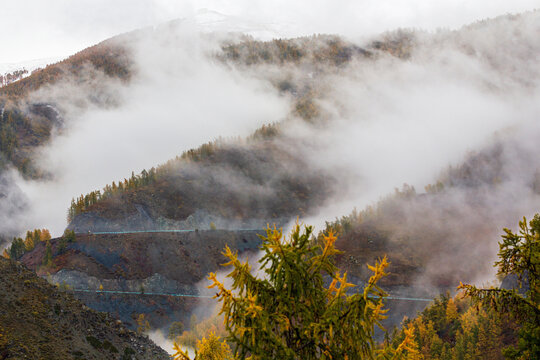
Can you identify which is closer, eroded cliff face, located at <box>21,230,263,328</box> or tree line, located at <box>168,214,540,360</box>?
tree line, located at <box>168,214,540,360</box>

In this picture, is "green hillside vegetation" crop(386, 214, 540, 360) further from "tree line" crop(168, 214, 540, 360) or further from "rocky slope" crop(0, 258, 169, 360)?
"rocky slope" crop(0, 258, 169, 360)

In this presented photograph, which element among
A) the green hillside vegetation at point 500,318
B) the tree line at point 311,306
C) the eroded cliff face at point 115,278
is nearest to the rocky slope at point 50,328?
the tree line at point 311,306

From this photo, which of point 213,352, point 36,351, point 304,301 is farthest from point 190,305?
point 304,301

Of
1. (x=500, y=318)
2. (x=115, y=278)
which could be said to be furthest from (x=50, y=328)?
(x=115, y=278)

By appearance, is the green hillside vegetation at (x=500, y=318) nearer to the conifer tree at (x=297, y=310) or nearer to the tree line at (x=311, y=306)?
the tree line at (x=311, y=306)

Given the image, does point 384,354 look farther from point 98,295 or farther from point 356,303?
point 98,295

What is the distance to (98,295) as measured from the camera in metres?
166

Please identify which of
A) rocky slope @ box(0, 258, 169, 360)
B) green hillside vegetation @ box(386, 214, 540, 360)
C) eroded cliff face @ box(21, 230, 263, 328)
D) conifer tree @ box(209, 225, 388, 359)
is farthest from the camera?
eroded cliff face @ box(21, 230, 263, 328)

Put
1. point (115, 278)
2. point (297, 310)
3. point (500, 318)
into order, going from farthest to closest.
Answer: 1. point (115, 278)
2. point (500, 318)
3. point (297, 310)

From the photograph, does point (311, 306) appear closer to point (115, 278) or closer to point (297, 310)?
point (297, 310)

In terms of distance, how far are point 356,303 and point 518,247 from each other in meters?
6.44

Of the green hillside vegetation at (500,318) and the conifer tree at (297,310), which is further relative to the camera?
the green hillside vegetation at (500,318)

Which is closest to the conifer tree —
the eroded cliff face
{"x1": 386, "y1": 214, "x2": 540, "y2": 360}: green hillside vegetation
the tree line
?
the tree line

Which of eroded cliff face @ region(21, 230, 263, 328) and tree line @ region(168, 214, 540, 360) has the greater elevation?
tree line @ region(168, 214, 540, 360)
